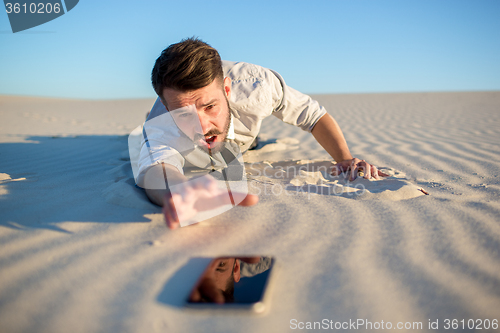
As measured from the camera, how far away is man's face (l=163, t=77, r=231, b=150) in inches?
67.8

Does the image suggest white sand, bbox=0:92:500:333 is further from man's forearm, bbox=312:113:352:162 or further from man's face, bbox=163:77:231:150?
man's face, bbox=163:77:231:150

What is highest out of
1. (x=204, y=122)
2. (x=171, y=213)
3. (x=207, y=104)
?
(x=207, y=104)

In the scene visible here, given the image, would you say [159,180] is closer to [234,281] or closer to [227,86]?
[234,281]

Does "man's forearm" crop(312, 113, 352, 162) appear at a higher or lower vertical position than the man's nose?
lower

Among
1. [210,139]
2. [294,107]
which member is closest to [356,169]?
[294,107]

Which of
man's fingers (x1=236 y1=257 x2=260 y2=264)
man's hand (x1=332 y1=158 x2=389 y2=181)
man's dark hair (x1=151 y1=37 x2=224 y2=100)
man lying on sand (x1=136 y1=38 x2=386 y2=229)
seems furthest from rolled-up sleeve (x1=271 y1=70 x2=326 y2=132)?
man's fingers (x1=236 y1=257 x2=260 y2=264)

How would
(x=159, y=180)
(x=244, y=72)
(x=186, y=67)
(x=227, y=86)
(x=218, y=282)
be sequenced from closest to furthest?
1. (x=218, y=282)
2. (x=159, y=180)
3. (x=186, y=67)
4. (x=227, y=86)
5. (x=244, y=72)

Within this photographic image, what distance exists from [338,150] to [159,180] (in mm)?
1352

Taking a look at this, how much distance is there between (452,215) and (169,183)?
4.19 ft

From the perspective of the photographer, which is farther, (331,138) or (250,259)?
(331,138)

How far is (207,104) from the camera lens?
5.72ft

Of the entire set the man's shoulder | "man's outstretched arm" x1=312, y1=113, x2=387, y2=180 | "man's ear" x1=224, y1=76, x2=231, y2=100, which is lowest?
"man's outstretched arm" x1=312, y1=113, x2=387, y2=180

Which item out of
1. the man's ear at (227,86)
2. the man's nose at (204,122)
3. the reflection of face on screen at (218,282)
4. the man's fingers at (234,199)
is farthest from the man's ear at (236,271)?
the man's ear at (227,86)

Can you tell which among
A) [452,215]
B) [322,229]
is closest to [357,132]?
[452,215]
